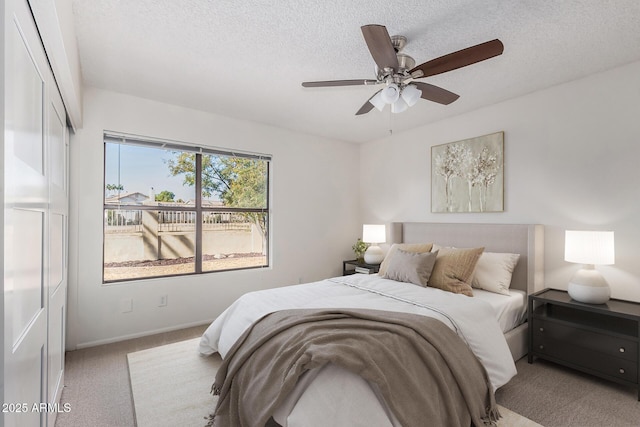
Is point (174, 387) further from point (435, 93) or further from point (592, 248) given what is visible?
point (592, 248)

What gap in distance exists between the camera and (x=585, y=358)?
242 centimetres

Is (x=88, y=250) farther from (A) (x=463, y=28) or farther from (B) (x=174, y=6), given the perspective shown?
(A) (x=463, y=28)

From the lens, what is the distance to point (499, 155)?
3.36 meters

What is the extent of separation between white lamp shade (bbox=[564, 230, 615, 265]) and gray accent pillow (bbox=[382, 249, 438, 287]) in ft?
3.56

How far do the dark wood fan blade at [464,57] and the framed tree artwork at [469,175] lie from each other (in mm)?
1790

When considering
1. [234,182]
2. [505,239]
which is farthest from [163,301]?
[505,239]

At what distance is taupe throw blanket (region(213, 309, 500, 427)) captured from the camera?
1.50 meters

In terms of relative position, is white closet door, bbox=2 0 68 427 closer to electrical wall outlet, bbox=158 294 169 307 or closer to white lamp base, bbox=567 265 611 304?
electrical wall outlet, bbox=158 294 169 307

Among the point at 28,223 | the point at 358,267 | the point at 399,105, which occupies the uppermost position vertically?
the point at 399,105

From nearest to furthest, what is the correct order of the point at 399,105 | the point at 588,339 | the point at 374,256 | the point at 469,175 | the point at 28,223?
the point at 28,223
the point at 399,105
the point at 588,339
the point at 469,175
the point at 374,256

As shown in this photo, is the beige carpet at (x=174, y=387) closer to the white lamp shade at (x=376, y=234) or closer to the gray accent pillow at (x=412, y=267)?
the gray accent pillow at (x=412, y=267)

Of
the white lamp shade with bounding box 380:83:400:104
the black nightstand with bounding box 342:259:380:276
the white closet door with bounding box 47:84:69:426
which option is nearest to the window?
the white closet door with bounding box 47:84:69:426

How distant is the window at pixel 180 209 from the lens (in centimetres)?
329

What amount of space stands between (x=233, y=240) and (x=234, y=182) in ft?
2.48
